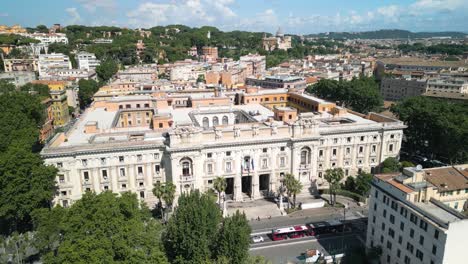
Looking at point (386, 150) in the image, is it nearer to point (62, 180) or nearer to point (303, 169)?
point (303, 169)

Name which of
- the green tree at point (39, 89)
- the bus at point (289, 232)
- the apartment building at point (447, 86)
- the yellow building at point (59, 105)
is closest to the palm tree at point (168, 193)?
the bus at point (289, 232)

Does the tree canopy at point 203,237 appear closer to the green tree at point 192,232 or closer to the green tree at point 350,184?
the green tree at point 192,232

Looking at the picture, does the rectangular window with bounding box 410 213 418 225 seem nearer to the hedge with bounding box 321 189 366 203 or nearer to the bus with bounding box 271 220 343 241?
the bus with bounding box 271 220 343 241

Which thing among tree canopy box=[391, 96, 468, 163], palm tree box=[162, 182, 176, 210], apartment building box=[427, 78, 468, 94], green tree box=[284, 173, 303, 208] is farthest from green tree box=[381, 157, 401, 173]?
apartment building box=[427, 78, 468, 94]

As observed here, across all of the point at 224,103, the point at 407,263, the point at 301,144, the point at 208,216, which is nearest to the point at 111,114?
the point at 224,103

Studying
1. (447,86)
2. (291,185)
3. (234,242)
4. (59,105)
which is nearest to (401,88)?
(447,86)

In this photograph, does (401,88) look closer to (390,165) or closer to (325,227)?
(390,165)
